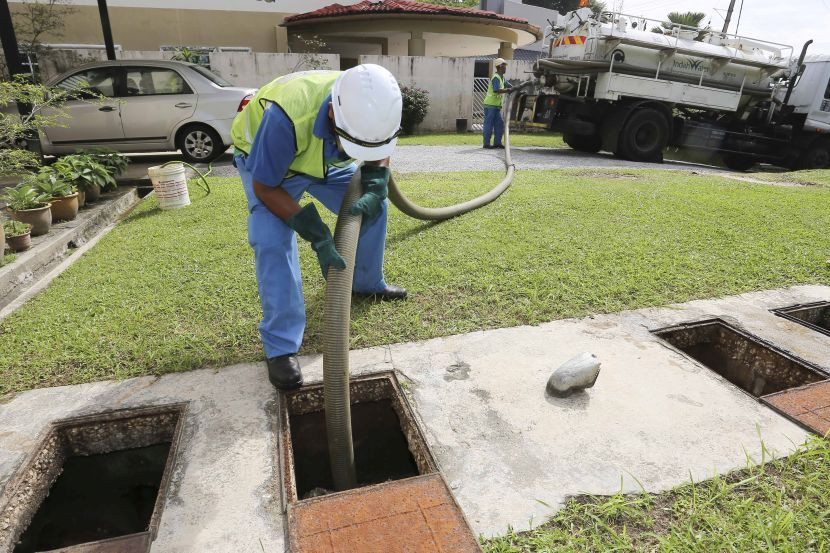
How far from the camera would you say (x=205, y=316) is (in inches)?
108

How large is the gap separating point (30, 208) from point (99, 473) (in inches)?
119

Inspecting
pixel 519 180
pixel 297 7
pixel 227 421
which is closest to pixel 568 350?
pixel 227 421

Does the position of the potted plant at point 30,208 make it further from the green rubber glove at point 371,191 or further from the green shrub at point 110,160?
the green rubber glove at point 371,191

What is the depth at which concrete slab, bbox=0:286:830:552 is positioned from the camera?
61.9 inches

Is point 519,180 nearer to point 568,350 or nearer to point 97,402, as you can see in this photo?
point 568,350

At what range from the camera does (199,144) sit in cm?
718

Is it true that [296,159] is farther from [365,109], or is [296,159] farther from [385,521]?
[385,521]

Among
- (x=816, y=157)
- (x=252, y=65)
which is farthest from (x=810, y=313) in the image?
(x=252, y=65)

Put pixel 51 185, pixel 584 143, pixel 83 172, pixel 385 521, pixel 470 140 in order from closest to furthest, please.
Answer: pixel 385 521 < pixel 51 185 < pixel 83 172 < pixel 584 143 < pixel 470 140

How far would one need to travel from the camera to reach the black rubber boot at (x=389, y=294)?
2.95 m

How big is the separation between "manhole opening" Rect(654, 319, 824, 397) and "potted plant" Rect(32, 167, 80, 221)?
15.7ft

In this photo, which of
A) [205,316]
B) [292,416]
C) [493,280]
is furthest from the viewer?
[493,280]

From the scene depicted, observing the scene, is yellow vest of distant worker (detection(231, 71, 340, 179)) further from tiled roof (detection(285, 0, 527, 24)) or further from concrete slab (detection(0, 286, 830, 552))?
tiled roof (detection(285, 0, 527, 24))

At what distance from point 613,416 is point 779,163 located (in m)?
10.5
